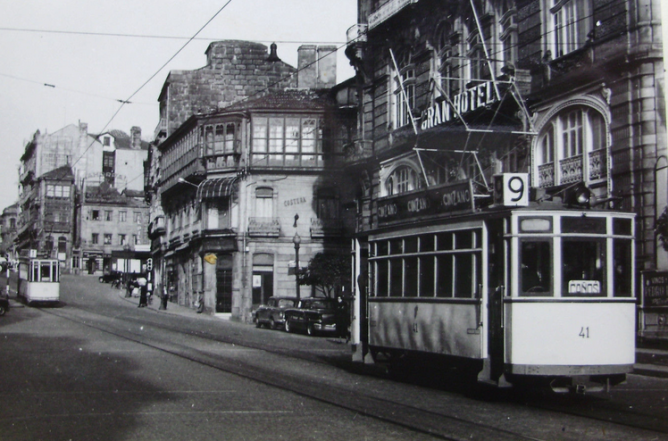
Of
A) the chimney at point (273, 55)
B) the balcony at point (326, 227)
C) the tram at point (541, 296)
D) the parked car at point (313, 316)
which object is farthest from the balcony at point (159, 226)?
the tram at point (541, 296)

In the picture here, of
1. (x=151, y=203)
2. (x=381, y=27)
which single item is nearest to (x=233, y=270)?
(x=381, y=27)

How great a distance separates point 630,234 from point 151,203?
58385mm

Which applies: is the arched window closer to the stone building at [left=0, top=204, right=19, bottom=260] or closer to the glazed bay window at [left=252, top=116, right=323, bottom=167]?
the glazed bay window at [left=252, top=116, right=323, bottom=167]

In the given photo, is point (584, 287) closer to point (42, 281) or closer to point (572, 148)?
point (572, 148)

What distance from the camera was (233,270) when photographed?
43438 mm

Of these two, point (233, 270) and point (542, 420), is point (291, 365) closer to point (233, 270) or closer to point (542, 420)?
point (542, 420)

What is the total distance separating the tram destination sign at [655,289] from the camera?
1811 cm

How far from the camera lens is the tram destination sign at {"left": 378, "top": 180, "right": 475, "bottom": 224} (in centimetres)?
1193

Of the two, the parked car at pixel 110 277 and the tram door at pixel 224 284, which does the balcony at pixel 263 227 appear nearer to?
the tram door at pixel 224 284

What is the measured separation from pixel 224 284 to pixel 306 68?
13.7 m

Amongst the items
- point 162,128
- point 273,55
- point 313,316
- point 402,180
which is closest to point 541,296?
point 313,316

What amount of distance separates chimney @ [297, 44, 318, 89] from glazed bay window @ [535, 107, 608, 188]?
87.6 ft

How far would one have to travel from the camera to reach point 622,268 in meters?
10.9

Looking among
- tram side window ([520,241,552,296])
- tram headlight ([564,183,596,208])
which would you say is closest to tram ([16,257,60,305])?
tram side window ([520,241,552,296])
